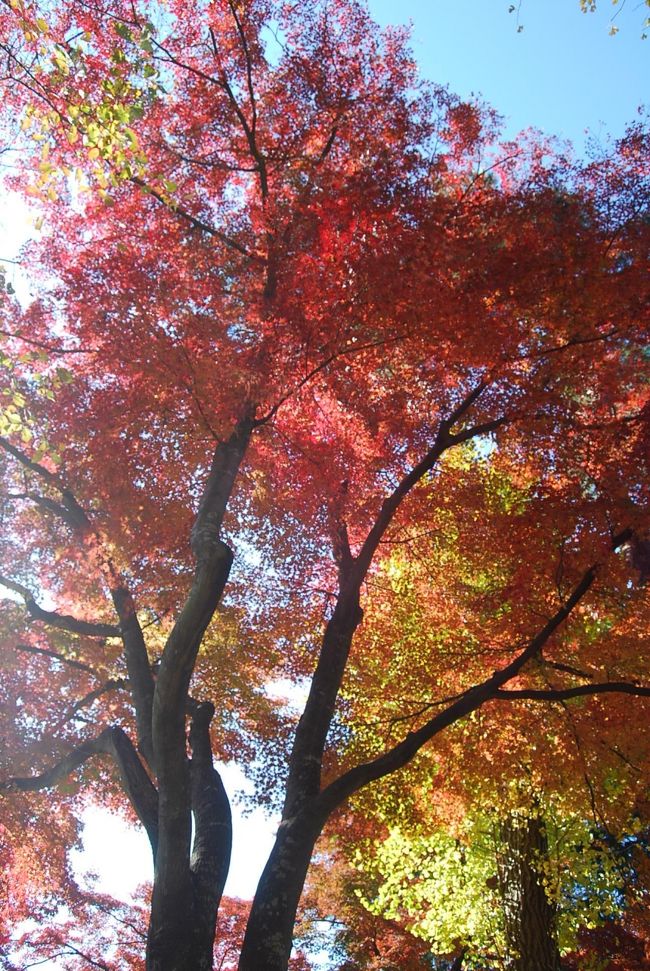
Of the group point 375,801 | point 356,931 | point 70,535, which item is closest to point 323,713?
point 375,801

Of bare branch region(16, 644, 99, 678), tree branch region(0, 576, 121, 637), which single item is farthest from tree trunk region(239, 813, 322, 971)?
bare branch region(16, 644, 99, 678)

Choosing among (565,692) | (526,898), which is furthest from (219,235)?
(526,898)

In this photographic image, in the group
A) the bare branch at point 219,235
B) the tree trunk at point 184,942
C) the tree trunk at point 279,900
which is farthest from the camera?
the bare branch at point 219,235

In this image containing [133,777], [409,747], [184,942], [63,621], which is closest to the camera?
[184,942]

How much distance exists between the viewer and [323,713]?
287 inches

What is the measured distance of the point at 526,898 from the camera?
41.2 feet

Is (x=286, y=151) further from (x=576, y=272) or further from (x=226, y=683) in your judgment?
(x=226, y=683)

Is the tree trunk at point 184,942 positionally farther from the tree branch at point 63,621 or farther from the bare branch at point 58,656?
the bare branch at point 58,656

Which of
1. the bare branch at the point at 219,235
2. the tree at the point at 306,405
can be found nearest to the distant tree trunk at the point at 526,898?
the tree at the point at 306,405

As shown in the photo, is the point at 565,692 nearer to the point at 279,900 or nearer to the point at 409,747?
the point at 409,747

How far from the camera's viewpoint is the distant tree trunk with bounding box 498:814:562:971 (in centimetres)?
1180

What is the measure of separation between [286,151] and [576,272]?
4076 millimetres

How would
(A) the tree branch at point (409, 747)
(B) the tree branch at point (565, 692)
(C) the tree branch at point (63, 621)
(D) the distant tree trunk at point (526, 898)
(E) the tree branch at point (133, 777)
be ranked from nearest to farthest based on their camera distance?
(A) the tree branch at point (409, 747)
(E) the tree branch at point (133, 777)
(B) the tree branch at point (565, 692)
(C) the tree branch at point (63, 621)
(D) the distant tree trunk at point (526, 898)

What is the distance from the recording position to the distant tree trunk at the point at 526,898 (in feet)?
38.7
